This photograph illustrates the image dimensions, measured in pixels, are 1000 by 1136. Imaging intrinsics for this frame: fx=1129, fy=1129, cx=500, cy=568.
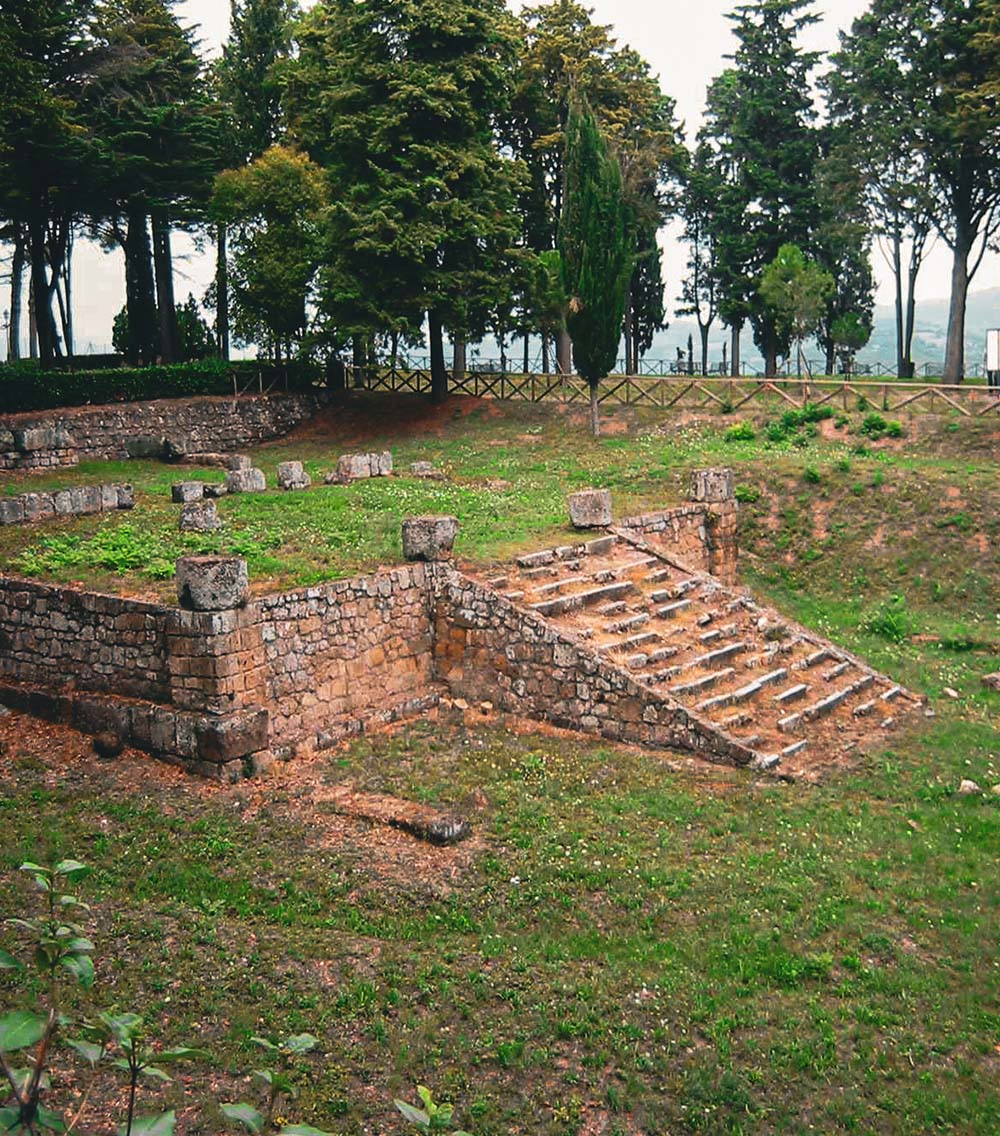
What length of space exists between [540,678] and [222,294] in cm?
3348

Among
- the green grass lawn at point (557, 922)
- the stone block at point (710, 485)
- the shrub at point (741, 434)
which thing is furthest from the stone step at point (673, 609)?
the shrub at point (741, 434)

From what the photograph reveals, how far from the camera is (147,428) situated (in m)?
34.3

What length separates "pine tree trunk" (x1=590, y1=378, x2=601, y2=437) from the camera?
108 ft

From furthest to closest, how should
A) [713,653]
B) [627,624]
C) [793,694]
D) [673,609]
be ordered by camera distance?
1. [673,609]
2. [627,624]
3. [713,653]
4. [793,694]

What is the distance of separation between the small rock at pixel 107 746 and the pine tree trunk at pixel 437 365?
979 inches

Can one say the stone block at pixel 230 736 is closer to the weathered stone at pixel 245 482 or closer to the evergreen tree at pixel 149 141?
the weathered stone at pixel 245 482

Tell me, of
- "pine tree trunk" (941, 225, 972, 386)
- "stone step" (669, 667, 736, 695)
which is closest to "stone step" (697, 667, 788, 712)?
"stone step" (669, 667, 736, 695)

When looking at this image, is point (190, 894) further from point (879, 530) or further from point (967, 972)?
point (879, 530)

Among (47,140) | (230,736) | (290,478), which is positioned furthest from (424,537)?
(47,140)

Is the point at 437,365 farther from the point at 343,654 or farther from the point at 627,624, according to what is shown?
the point at 343,654

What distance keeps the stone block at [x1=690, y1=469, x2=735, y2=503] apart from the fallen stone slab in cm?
1221

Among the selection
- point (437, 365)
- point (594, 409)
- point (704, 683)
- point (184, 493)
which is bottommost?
point (704, 683)

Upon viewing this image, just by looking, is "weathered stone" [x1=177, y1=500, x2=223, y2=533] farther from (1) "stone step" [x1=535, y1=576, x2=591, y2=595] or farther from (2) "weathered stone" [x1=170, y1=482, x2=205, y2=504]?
(1) "stone step" [x1=535, y1=576, x2=591, y2=595]

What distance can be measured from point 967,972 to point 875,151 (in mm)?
37304
